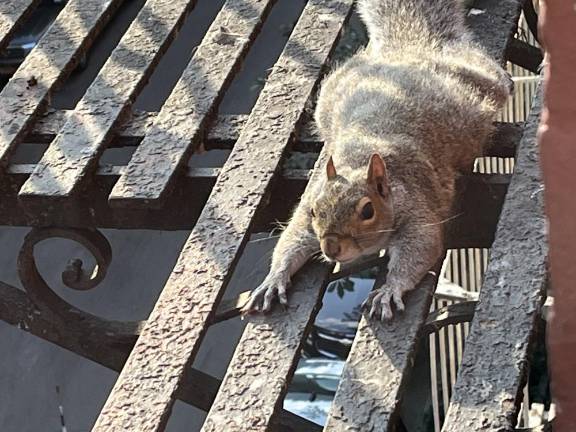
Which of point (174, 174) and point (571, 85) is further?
point (174, 174)

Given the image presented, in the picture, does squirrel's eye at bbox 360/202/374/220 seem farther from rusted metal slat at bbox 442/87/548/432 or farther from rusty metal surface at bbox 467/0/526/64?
rusty metal surface at bbox 467/0/526/64

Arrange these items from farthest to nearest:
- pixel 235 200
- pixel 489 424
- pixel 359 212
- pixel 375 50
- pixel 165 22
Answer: pixel 375 50
pixel 165 22
pixel 359 212
pixel 235 200
pixel 489 424

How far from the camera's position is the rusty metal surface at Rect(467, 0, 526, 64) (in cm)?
336

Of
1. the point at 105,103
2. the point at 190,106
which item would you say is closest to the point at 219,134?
the point at 190,106

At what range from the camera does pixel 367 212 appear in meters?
2.81

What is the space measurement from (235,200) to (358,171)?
403mm

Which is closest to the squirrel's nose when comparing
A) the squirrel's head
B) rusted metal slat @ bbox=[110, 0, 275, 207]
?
the squirrel's head

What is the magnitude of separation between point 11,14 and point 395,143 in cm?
113

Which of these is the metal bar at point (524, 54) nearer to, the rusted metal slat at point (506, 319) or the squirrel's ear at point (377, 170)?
the squirrel's ear at point (377, 170)

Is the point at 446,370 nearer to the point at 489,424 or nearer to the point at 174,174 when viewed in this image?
the point at 174,174

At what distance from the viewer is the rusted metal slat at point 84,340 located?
2895 mm

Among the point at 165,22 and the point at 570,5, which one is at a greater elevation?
the point at 165,22

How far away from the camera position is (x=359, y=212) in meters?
2.80

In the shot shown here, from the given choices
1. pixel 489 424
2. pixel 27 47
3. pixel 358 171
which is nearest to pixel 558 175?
pixel 489 424
